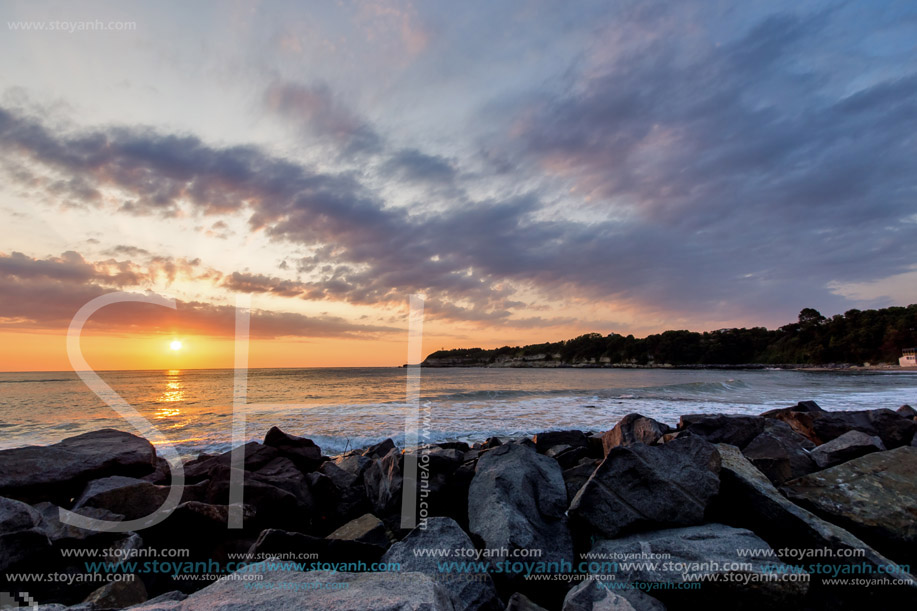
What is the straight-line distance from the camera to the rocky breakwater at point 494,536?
3.43 m

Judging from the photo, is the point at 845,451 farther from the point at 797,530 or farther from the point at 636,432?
the point at 797,530

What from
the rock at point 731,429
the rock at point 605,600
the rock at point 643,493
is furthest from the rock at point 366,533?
the rock at point 731,429

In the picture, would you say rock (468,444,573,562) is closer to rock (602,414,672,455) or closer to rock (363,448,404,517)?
rock (363,448,404,517)

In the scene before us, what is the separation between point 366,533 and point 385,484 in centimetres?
151

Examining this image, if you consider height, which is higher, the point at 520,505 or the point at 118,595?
the point at 520,505

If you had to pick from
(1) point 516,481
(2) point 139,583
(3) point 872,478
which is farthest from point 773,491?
(2) point 139,583

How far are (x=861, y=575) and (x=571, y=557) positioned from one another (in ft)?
8.15

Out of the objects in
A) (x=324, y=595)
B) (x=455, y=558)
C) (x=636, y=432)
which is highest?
(x=324, y=595)

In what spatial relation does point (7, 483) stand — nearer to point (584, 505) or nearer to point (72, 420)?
point (584, 505)

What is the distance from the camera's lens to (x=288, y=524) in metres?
5.86

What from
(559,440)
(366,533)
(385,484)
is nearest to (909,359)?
(559,440)

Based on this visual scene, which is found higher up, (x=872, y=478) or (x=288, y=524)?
(x=872, y=478)

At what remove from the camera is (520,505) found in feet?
15.9

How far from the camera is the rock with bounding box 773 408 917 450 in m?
10.3
